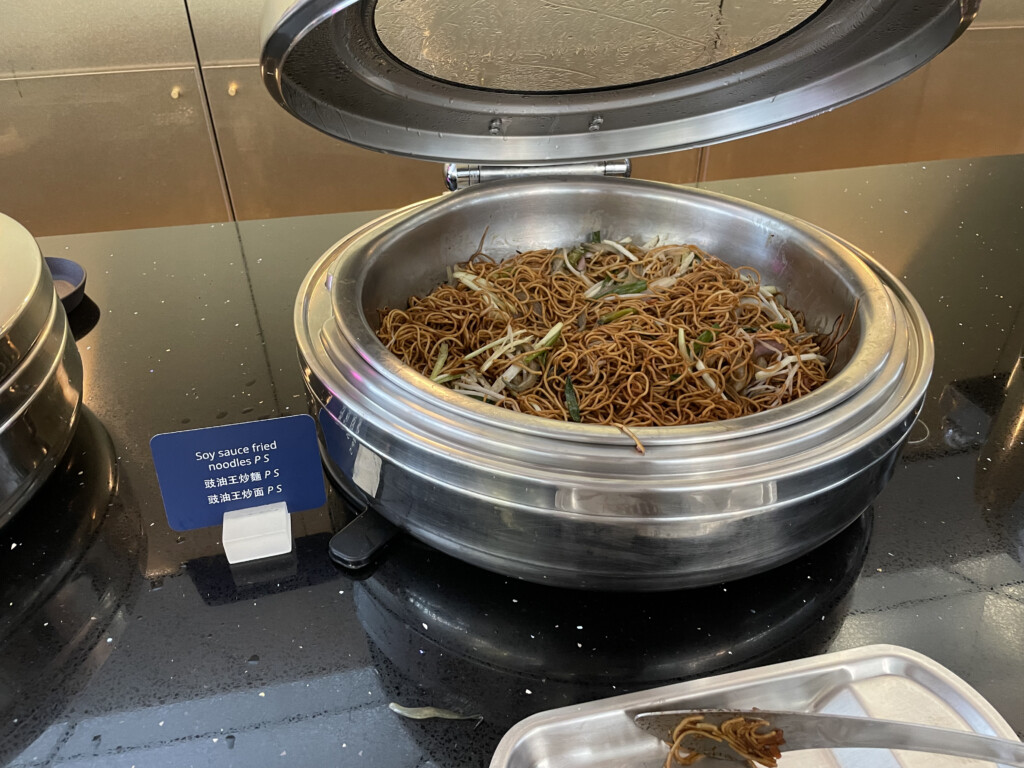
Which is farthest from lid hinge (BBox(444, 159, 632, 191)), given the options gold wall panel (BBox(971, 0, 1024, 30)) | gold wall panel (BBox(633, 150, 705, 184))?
gold wall panel (BBox(971, 0, 1024, 30))

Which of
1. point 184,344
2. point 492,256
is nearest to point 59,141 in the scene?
point 184,344

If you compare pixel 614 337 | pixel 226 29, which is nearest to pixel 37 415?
pixel 614 337

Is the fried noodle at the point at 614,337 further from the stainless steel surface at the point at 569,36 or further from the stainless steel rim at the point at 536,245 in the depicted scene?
the stainless steel surface at the point at 569,36

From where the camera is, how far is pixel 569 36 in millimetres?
1099

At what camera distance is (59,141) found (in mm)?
3395

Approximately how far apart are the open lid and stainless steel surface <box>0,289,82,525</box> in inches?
19.3

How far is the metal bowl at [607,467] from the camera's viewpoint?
2.74 feet

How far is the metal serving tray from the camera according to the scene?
831 mm

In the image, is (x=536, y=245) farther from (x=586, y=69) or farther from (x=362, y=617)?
(x=362, y=617)

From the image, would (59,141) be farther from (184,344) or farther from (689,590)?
(689,590)

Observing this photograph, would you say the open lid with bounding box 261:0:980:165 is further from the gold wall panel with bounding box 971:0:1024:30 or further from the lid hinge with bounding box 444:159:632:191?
the gold wall panel with bounding box 971:0:1024:30

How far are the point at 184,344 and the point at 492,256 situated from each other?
65 cm

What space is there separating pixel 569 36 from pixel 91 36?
3.00m

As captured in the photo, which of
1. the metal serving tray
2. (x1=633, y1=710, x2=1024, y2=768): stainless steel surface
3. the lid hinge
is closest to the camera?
(x1=633, y1=710, x2=1024, y2=768): stainless steel surface
